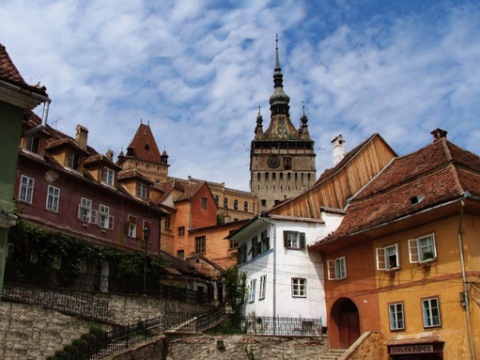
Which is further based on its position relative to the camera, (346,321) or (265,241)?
(265,241)

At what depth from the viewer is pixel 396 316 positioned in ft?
83.9

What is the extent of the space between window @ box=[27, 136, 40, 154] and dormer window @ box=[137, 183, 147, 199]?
951 centimetres

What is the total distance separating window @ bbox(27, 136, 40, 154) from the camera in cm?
3188

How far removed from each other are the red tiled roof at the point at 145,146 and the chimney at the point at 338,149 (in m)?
75.4

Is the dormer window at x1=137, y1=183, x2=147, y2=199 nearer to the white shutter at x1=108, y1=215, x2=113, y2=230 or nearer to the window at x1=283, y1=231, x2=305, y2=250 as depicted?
the white shutter at x1=108, y1=215, x2=113, y2=230

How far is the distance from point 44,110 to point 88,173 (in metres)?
22.3

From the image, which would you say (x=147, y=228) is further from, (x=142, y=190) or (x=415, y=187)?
(x=415, y=187)

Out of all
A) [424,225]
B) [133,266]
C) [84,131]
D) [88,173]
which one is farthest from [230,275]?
[424,225]

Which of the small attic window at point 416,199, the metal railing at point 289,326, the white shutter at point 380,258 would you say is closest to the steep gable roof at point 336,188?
the metal railing at point 289,326

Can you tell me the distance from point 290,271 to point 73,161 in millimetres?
14632

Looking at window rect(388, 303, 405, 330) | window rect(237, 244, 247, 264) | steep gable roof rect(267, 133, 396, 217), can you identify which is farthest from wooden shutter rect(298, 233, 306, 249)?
window rect(388, 303, 405, 330)

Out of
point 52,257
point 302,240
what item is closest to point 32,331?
point 52,257

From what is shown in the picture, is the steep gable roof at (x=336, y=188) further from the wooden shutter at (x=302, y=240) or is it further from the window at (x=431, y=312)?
the window at (x=431, y=312)

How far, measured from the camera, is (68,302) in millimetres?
25875
